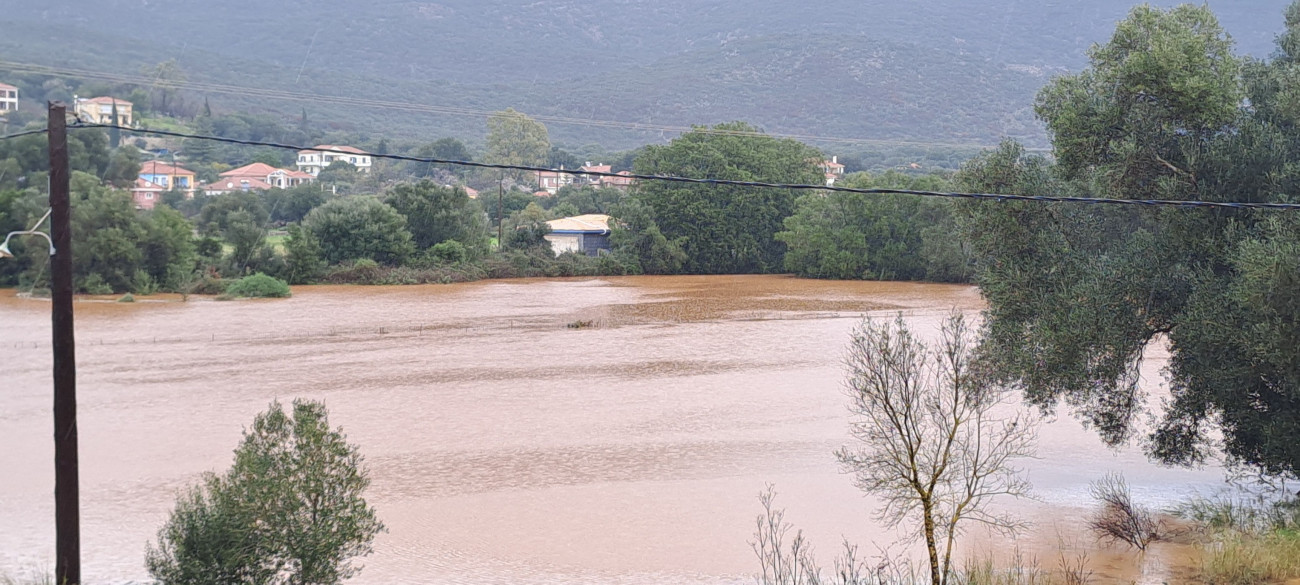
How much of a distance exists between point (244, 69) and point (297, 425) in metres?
183

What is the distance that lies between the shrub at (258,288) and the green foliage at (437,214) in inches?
442

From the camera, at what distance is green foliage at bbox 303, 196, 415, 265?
5609 centimetres

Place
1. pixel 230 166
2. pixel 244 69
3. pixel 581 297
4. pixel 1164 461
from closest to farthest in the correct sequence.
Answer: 1. pixel 1164 461
2. pixel 581 297
3. pixel 230 166
4. pixel 244 69

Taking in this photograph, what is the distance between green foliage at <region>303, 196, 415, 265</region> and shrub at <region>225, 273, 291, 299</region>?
6.74m

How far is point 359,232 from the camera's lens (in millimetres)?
56406

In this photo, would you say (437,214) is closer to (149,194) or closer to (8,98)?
(149,194)

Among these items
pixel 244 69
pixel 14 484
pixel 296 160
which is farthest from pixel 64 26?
pixel 14 484

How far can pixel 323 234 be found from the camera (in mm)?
56219

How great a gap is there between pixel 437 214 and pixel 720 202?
1691 cm

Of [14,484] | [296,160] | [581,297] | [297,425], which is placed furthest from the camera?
[296,160]

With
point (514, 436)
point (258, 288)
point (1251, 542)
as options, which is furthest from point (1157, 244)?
point (258, 288)

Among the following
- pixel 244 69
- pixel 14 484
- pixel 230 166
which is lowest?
pixel 14 484

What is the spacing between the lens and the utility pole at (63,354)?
9672 millimetres

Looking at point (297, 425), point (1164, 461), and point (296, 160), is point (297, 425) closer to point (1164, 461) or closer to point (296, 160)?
point (1164, 461)
